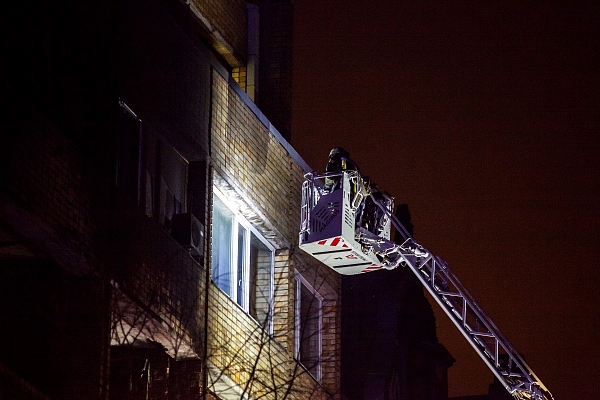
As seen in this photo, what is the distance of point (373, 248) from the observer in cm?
1944

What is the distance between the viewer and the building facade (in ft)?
39.3

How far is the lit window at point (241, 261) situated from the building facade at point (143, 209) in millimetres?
30

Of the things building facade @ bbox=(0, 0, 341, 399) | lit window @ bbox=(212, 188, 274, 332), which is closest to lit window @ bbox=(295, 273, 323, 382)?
building facade @ bbox=(0, 0, 341, 399)

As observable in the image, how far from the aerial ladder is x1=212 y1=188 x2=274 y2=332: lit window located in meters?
0.75

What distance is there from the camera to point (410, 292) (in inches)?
1069

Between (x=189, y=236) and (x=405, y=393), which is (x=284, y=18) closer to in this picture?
(x=189, y=236)

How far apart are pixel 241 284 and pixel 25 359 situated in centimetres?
585

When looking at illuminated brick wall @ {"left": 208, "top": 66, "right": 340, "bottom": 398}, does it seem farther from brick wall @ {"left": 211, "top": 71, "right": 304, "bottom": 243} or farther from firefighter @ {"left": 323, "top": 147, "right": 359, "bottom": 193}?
firefighter @ {"left": 323, "top": 147, "right": 359, "bottom": 193}

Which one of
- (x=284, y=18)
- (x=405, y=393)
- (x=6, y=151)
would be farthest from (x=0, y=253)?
(x=405, y=393)

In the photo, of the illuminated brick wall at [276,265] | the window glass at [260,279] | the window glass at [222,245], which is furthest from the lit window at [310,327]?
the window glass at [222,245]

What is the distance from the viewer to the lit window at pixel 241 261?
17.5 metres

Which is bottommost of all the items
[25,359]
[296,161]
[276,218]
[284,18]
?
[25,359]

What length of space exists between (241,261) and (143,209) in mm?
4086

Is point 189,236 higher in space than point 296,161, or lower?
lower
